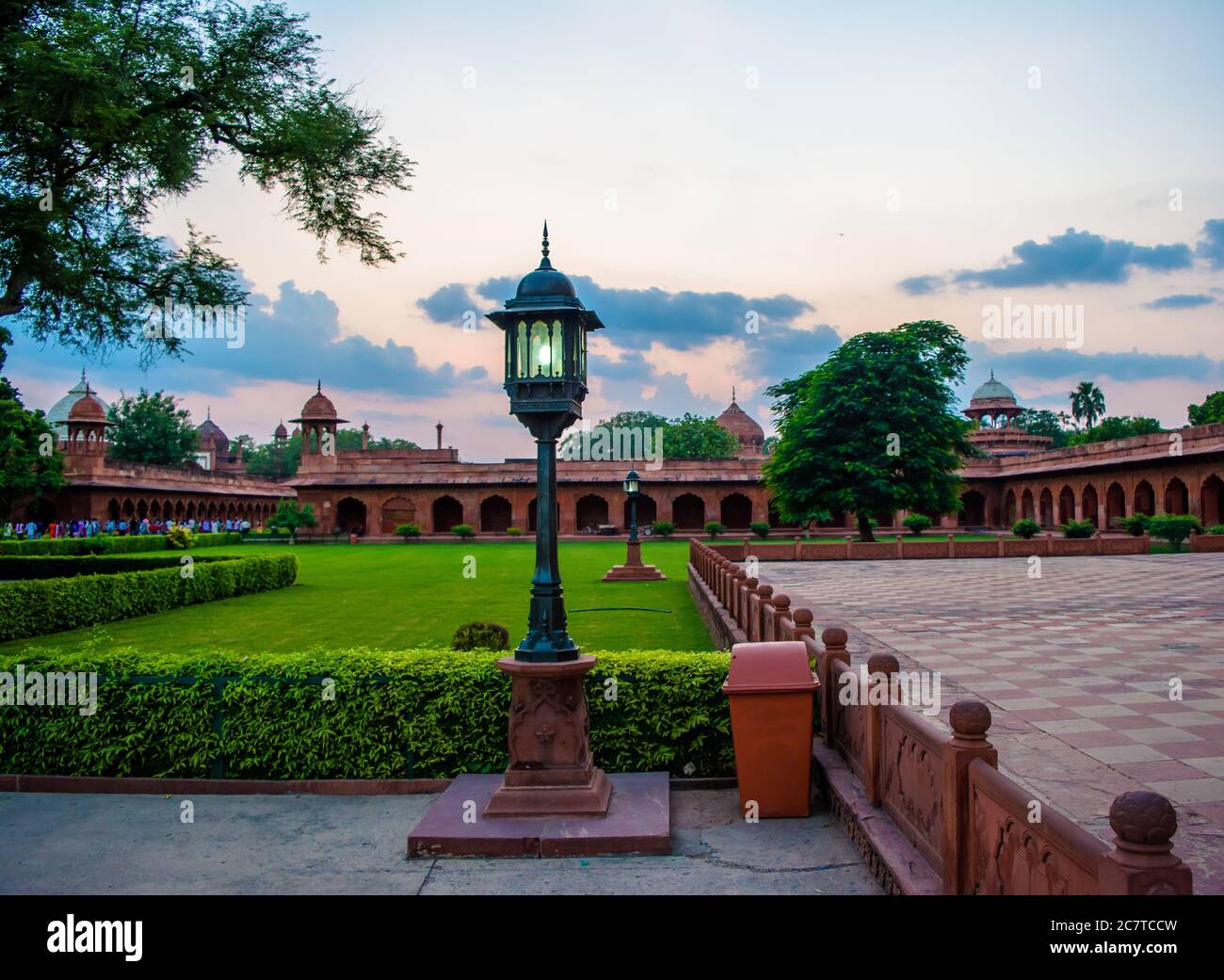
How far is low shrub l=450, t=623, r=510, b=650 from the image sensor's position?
7.76m

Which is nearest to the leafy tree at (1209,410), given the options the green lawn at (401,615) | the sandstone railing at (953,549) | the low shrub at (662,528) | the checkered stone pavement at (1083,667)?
the sandstone railing at (953,549)

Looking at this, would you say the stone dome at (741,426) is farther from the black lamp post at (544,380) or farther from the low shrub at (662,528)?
the black lamp post at (544,380)

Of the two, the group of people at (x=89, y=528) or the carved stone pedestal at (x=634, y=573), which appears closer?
the carved stone pedestal at (x=634, y=573)

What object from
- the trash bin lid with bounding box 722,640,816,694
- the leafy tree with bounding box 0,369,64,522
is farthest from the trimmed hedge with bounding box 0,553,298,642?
the leafy tree with bounding box 0,369,64,522

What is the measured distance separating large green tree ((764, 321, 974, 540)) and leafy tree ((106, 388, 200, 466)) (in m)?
42.2

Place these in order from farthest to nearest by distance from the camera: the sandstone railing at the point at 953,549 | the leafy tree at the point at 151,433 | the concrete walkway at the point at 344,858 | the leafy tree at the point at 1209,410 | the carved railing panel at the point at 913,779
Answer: the leafy tree at the point at 151,433
the leafy tree at the point at 1209,410
the sandstone railing at the point at 953,549
the concrete walkway at the point at 344,858
the carved railing panel at the point at 913,779

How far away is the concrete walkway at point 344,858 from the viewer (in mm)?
4043

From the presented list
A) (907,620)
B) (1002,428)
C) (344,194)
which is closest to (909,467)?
(907,620)

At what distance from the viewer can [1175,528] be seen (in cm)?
2641

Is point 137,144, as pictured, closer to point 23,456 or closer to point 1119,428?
point 23,456

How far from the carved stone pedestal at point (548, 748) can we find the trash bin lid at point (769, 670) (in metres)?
0.83

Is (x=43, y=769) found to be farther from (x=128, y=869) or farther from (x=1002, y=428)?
(x=1002, y=428)

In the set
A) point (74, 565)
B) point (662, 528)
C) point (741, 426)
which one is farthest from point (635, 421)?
point (74, 565)

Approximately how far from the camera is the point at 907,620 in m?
11.8
